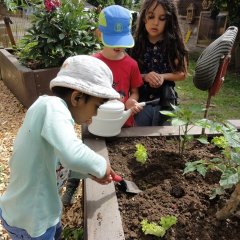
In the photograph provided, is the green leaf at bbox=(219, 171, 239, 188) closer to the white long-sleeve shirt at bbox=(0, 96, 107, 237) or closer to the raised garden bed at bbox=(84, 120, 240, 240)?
the raised garden bed at bbox=(84, 120, 240, 240)

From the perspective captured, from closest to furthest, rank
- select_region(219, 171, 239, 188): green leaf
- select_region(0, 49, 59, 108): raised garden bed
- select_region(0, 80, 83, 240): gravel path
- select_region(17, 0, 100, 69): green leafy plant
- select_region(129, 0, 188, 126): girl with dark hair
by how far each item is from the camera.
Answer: select_region(219, 171, 239, 188): green leaf → select_region(0, 80, 83, 240): gravel path → select_region(129, 0, 188, 126): girl with dark hair → select_region(0, 49, 59, 108): raised garden bed → select_region(17, 0, 100, 69): green leafy plant

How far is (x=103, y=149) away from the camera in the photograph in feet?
6.54

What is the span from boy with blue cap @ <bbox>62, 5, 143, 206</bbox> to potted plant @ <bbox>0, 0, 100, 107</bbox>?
1.63 metres

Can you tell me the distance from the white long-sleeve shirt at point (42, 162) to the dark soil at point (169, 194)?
41cm

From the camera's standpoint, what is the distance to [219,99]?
5043 mm

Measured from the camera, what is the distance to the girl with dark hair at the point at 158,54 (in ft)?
7.34

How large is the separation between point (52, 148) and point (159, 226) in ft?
2.01

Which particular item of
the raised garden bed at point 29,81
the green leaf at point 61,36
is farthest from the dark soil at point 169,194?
the green leaf at point 61,36

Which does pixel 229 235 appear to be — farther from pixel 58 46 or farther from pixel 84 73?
pixel 58 46

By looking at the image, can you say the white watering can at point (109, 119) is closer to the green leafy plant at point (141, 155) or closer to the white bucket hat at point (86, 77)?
the green leafy plant at point (141, 155)

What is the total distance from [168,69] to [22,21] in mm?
4898

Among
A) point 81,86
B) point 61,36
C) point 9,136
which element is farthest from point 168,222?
point 61,36

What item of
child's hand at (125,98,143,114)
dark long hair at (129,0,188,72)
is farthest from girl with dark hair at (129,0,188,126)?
child's hand at (125,98,143,114)

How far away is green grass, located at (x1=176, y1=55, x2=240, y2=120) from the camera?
441cm
